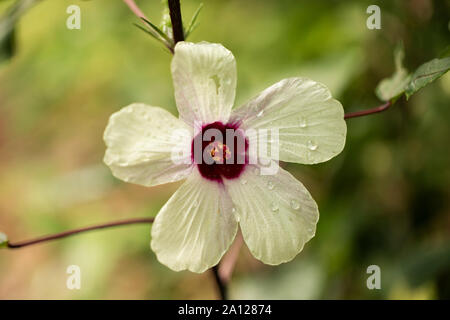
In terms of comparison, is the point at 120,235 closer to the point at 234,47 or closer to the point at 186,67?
the point at 234,47

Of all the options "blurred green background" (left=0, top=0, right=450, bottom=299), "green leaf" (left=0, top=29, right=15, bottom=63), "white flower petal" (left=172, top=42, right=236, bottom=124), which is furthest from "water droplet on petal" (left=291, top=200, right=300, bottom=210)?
"blurred green background" (left=0, top=0, right=450, bottom=299)

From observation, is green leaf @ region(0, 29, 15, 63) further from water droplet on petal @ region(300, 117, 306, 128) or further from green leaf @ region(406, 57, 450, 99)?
green leaf @ region(406, 57, 450, 99)

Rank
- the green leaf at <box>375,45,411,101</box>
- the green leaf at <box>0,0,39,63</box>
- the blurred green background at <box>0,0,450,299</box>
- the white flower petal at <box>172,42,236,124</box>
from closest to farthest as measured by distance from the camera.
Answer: the white flower petal at <box>172,42,236,124</box> < the green leaf at <box>375,45,411,101</box> < the green leaf at <box>0,0,39,63</box> < the blurred green background at <box>0,0,450,299</box>

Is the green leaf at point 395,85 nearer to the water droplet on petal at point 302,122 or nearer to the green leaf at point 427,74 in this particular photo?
the green leaf at point 427,74

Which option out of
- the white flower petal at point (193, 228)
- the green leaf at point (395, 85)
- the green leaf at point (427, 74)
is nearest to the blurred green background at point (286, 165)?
Result: the green leaf at point (395, 85)

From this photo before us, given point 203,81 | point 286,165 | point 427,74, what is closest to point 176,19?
point 203,81

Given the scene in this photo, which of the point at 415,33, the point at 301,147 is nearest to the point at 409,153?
the point at 415,33
